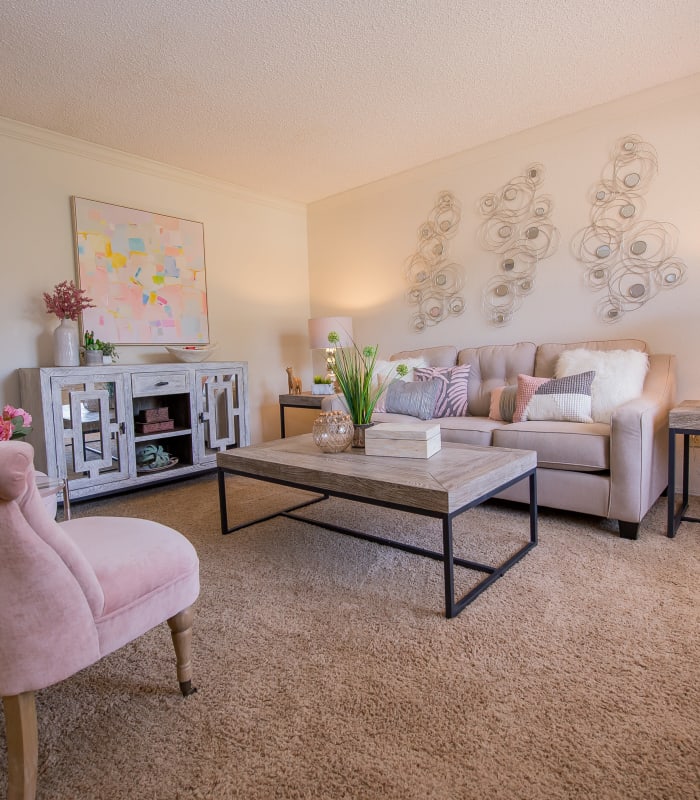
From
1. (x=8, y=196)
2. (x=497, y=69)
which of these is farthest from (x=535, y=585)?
(x=8, y=196)

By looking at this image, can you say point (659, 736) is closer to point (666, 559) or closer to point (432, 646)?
point (432, 646)

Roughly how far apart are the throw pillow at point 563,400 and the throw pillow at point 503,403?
0.66ft

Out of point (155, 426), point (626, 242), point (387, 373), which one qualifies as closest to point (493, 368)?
point (387, 373)

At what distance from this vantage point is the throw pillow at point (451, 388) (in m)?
3.11

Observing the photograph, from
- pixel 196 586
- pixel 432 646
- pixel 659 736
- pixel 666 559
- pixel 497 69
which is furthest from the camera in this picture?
pixel 497 69

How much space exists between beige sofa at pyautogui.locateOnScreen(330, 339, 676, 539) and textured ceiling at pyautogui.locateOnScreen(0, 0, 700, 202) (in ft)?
4.87

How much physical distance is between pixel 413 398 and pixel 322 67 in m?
1.88

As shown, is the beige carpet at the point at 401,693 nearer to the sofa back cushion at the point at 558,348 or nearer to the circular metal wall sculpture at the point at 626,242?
the sofa back cushion at the point at 558,348

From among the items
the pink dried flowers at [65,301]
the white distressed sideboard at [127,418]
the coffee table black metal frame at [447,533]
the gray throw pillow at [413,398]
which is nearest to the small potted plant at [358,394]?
the coffee table black metal frame at [447,533]

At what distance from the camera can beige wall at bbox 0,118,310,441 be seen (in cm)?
297

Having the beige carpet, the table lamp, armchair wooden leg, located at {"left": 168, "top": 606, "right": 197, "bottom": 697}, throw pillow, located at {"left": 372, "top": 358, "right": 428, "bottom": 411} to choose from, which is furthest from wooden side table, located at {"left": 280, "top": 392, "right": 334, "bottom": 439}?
armchair wooden leg, located at {"left": 168, "top": 606, "right": 197, "bottom": 697}

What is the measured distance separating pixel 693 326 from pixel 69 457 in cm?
362

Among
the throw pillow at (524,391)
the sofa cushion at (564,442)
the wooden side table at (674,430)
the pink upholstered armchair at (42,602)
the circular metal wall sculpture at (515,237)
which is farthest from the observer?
the circular metal wall sculpture at (515,237)

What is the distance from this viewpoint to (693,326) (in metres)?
2.71
